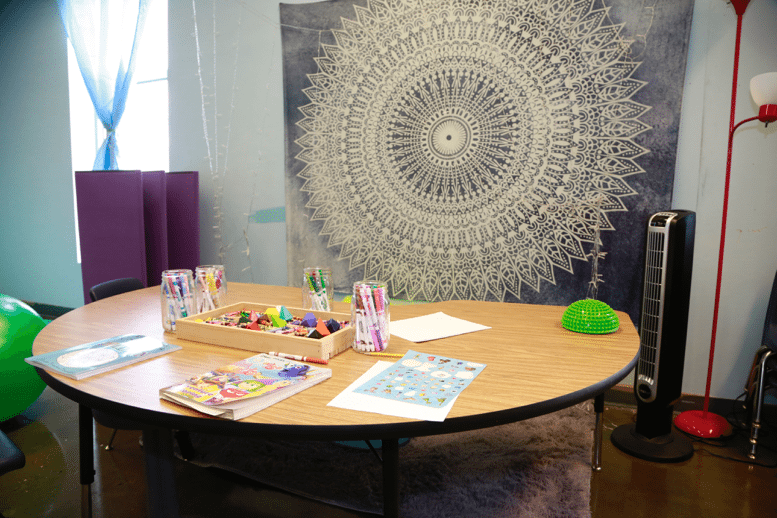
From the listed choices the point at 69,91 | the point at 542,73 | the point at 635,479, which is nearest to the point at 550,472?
the point at 635,479

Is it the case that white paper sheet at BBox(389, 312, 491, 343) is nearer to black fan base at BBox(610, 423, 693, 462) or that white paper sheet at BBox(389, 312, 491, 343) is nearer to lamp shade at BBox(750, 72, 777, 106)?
black fan base at BBox(610, 423, 693, 462)

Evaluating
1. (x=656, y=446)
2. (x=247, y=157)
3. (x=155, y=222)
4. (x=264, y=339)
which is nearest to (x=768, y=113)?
(x=656, y=446)

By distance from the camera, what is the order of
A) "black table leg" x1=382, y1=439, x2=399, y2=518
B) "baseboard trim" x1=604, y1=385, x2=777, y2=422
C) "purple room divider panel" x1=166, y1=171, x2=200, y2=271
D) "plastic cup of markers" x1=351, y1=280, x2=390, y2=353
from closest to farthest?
"black table leg" x1=382, y1=439, x2=399, y2=518
"plastic cup of markers" x1=351, y1=280, x2=390, y2=353
"baseboard trim" x1=604, y1=385, x2=777, y2=422
"purple room divider panel" x1=166, y1=171, x2=200, y2=271

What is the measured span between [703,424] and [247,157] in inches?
119

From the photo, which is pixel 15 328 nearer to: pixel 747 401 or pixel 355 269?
pixel 355 269

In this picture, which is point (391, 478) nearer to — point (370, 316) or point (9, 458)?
point (370, 316)

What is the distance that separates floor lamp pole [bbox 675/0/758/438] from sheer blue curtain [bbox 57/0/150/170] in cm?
377

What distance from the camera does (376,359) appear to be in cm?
113

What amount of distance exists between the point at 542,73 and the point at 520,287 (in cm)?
115

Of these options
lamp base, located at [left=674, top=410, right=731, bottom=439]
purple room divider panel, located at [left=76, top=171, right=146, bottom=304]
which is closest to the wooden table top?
lamp base, located at [left=674, top=410, right=731, bottom=439]

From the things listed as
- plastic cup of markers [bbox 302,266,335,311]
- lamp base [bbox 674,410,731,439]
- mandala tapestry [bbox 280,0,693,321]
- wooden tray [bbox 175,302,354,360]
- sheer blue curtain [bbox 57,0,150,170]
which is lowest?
lamp base [bbox 674,410,731,439]

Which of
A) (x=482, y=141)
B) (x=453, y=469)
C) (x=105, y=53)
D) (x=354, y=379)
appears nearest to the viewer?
(x=354, y=379)

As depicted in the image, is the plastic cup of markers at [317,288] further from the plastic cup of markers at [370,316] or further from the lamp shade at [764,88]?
the lamp shade at [764,88]

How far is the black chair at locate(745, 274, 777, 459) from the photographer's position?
1888 millimetres
